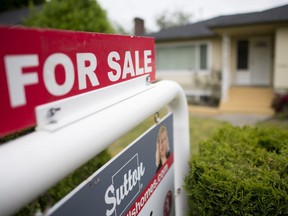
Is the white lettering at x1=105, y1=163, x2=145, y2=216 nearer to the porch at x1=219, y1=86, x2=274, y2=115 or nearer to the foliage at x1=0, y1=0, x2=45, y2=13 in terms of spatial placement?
the porch at x1=219, y1=86, x2=274, y2=115

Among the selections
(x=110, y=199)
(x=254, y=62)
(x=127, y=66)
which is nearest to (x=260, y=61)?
(x=254, y=62)

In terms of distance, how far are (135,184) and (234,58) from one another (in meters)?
14.9

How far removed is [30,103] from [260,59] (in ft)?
51.4

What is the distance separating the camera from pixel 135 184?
4.74 feet

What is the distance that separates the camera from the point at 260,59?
14.6 meters

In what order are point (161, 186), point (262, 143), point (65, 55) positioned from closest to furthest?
point (65, 55) < point (161, 186) < point (262, 143)

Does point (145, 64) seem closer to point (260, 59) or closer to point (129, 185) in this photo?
point (129, 185)

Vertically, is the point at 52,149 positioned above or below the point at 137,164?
above

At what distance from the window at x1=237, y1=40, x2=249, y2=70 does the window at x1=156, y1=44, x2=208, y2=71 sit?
1.82 metres

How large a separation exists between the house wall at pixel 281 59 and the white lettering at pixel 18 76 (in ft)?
42.5

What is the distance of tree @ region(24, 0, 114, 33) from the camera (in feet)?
14.6

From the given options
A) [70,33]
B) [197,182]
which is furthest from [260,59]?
[70,33]

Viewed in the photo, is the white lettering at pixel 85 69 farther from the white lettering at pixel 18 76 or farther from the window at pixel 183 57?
the window at pixel 183 57

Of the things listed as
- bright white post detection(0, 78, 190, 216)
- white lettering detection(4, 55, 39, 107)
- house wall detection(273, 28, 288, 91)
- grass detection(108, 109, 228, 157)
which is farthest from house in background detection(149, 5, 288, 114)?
white lettering detection(4, 55, 39, 107)
